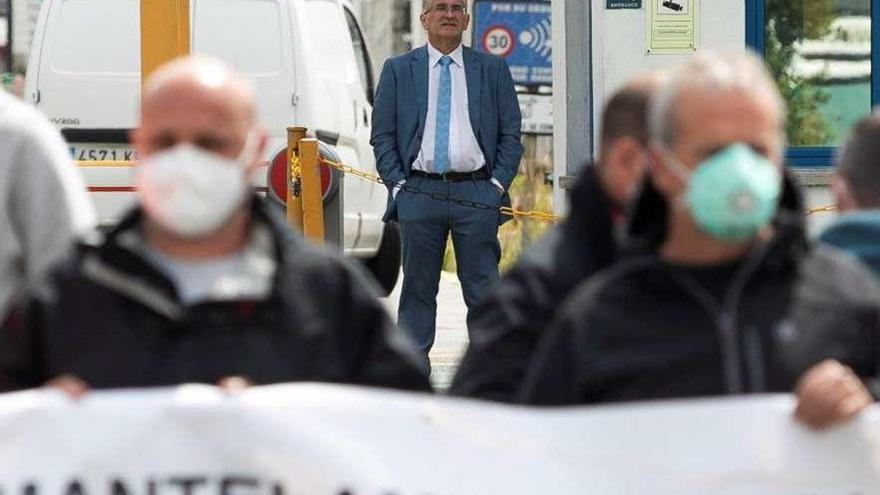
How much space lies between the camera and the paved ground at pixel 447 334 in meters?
12.1

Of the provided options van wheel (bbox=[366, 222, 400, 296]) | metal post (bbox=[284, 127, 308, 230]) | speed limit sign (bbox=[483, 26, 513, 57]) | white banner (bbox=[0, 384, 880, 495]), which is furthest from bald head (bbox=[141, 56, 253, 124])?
speed limit sign (bbox=[483, 26, 513, 57])

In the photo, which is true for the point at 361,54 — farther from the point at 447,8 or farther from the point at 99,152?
the point at 447,8

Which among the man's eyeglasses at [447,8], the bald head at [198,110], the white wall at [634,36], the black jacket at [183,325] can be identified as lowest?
the black jacket at [183,325]

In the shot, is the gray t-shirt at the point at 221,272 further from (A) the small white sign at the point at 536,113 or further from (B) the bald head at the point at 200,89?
(A) the small white sign at the point at 536,113

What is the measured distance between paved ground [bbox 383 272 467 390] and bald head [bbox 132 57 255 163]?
5.47 m

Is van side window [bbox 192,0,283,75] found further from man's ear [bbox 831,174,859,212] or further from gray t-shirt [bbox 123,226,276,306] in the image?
gray t-shirt [bbox 123,226,276,306]

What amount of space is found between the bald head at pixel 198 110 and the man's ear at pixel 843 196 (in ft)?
4.37

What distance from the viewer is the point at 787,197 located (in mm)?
4496

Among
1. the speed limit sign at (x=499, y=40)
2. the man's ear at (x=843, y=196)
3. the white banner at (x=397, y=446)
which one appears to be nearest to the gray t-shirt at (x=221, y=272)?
the white banner at (x=397, y=446)

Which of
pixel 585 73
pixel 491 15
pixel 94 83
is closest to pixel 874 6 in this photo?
pixel 585 73

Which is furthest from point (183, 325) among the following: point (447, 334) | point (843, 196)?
point (447, 334)

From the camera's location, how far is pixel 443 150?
11.3 metres

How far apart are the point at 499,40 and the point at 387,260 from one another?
8534 millimetres

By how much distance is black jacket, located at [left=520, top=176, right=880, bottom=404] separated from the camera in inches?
172
